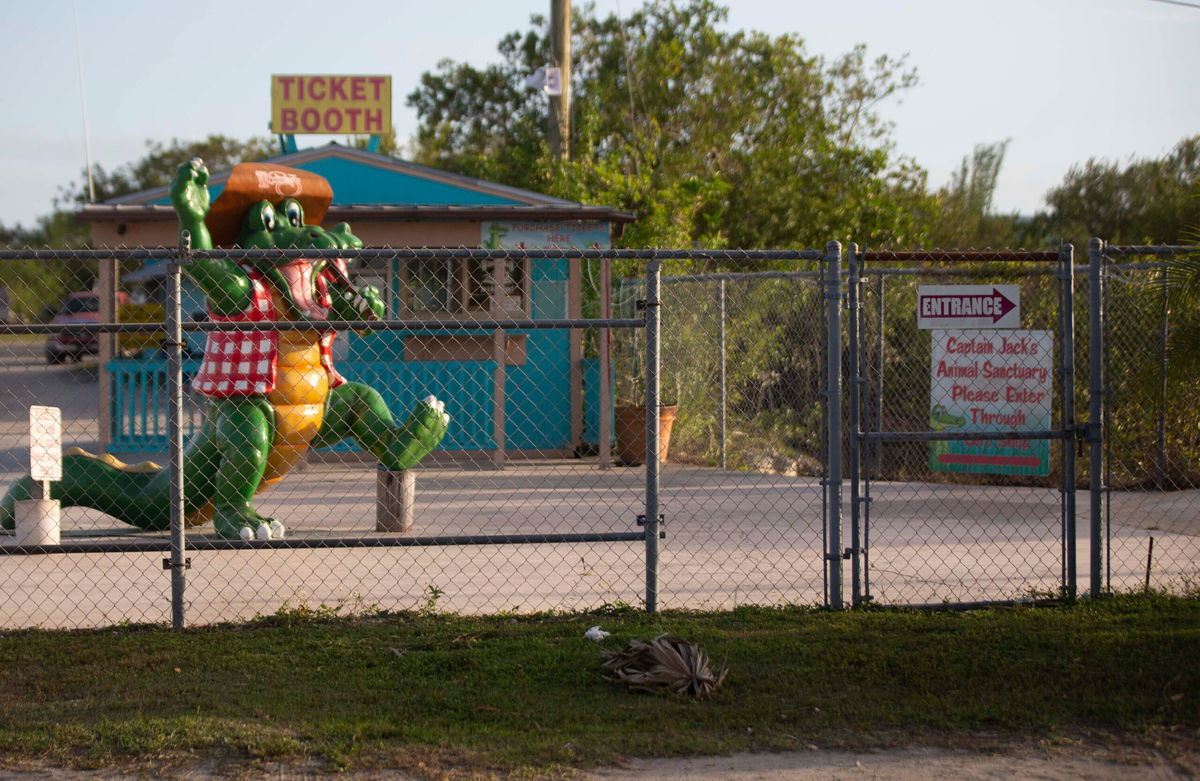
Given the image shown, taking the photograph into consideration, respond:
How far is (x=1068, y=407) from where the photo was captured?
5684mm

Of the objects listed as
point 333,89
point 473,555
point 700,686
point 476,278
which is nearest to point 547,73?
point 333,89

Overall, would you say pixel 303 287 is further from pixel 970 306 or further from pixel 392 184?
pixel 392 184

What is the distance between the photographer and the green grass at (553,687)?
3.95 metres

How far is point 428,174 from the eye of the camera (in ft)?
42.8

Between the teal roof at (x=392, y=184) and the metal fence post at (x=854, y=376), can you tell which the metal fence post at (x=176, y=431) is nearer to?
the metal fence post at (x=854, y=376)

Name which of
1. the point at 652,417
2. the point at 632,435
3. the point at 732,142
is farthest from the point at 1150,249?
the point at 732,142

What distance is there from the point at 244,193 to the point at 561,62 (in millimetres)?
9241

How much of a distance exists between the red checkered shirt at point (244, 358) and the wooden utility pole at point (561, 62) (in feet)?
30.9

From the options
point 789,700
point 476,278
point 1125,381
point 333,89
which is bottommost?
point 789,700

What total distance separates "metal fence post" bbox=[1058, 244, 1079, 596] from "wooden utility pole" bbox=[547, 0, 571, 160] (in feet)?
37.0

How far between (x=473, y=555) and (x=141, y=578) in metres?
2.03

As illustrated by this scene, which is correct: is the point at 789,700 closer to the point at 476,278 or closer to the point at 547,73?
the point at 476,278

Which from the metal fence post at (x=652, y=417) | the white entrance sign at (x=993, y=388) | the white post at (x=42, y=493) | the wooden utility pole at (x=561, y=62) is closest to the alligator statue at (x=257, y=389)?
the white post at (x=42, y=493)

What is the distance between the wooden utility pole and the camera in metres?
16.0
